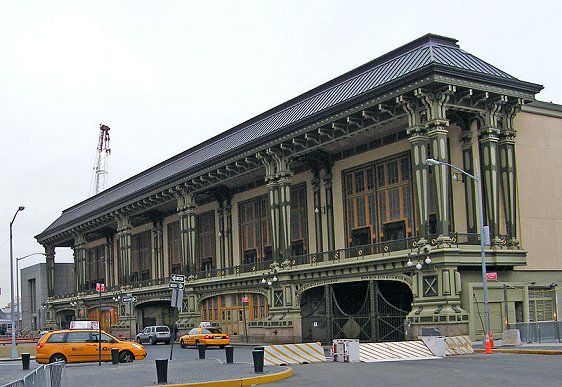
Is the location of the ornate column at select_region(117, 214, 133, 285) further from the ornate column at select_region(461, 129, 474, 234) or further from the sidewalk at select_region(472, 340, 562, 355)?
the sidewalk at select_region(472, 340, 562, 355)

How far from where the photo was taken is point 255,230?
61.7 metres

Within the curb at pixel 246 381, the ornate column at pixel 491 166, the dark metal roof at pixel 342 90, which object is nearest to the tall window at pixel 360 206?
the dark metal roof at pixel 342 90

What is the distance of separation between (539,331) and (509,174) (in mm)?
9088

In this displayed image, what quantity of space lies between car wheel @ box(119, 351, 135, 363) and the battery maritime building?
46.5 ft

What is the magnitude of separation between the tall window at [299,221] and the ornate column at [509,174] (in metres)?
16.1

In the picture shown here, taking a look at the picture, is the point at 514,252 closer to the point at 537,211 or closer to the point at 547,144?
the point at 537,211

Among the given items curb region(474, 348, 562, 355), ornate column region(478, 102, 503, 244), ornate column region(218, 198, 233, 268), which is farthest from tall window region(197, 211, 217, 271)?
curb region(474, 348, 562, 355)

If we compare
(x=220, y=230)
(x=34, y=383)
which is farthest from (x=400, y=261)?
(x=34, y=383)

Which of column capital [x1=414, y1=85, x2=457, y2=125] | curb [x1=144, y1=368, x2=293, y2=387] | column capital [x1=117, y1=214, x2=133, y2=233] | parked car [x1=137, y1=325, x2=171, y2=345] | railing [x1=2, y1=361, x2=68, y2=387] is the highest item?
column capital [x1=414, y1=85, x2=457, y2=125]

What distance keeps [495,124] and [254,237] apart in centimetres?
2427

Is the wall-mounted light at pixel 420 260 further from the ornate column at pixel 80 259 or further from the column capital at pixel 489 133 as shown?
the ornate column at pixel 80 259

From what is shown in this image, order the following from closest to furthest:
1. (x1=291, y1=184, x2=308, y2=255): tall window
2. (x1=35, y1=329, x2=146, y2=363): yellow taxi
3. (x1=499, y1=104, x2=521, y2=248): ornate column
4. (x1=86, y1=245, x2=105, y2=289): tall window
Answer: (x1=35, y1=329, x2=146, y2=363): yellow taxi, (x1=499, y1=104, x2=521, y2=248): ornate column, (x1=291, y1=184, x2=308, y2=255): tall window, (x1=86, y1=245, x2=105, y2=289): tall window

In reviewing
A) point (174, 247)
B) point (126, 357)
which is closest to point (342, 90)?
point (126, 357)

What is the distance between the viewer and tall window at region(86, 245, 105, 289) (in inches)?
3661
